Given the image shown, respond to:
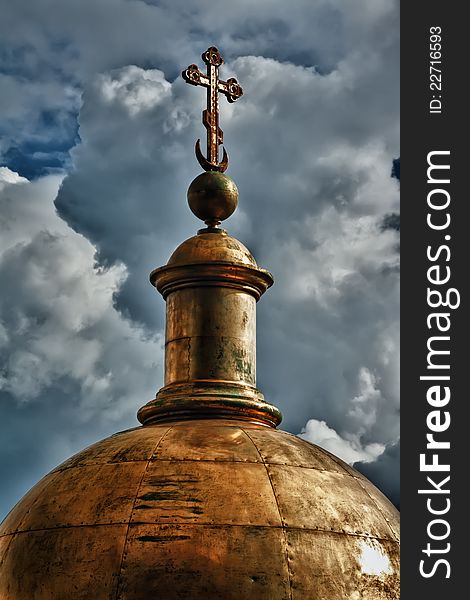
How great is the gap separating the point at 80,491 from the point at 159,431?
1066 mm

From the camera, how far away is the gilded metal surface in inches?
475

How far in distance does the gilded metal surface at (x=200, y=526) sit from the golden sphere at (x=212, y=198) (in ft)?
9.85

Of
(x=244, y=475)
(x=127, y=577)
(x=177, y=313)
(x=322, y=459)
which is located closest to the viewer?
(x=127, y=577)

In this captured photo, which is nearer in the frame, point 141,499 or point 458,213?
point 141,499

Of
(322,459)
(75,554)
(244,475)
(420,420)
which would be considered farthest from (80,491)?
(420,420)

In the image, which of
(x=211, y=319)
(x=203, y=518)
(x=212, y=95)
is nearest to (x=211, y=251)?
(x=211, y=319)

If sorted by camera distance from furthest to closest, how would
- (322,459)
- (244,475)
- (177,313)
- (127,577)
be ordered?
(177,313) < (322,459) < (244,475) < (127,577)

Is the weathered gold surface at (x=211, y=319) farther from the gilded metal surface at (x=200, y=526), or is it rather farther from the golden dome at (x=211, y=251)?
the gilded metal surface at (x=200, y=526)

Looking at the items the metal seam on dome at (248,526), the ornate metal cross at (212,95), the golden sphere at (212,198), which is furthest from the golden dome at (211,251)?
the metal seam on dome at (248,526)

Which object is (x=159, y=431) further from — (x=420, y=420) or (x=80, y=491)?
(x=420, y=420)

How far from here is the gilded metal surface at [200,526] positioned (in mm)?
12055

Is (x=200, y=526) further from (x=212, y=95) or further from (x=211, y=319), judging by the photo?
(x=212, y=95)

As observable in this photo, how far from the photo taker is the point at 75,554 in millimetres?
12422

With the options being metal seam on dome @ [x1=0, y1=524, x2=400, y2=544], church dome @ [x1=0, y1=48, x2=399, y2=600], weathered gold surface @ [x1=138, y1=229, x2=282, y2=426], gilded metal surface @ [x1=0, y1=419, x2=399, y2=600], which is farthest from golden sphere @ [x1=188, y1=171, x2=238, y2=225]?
metal seam on dome @ [x1=0, y1=524, x2=400, y2=544]
